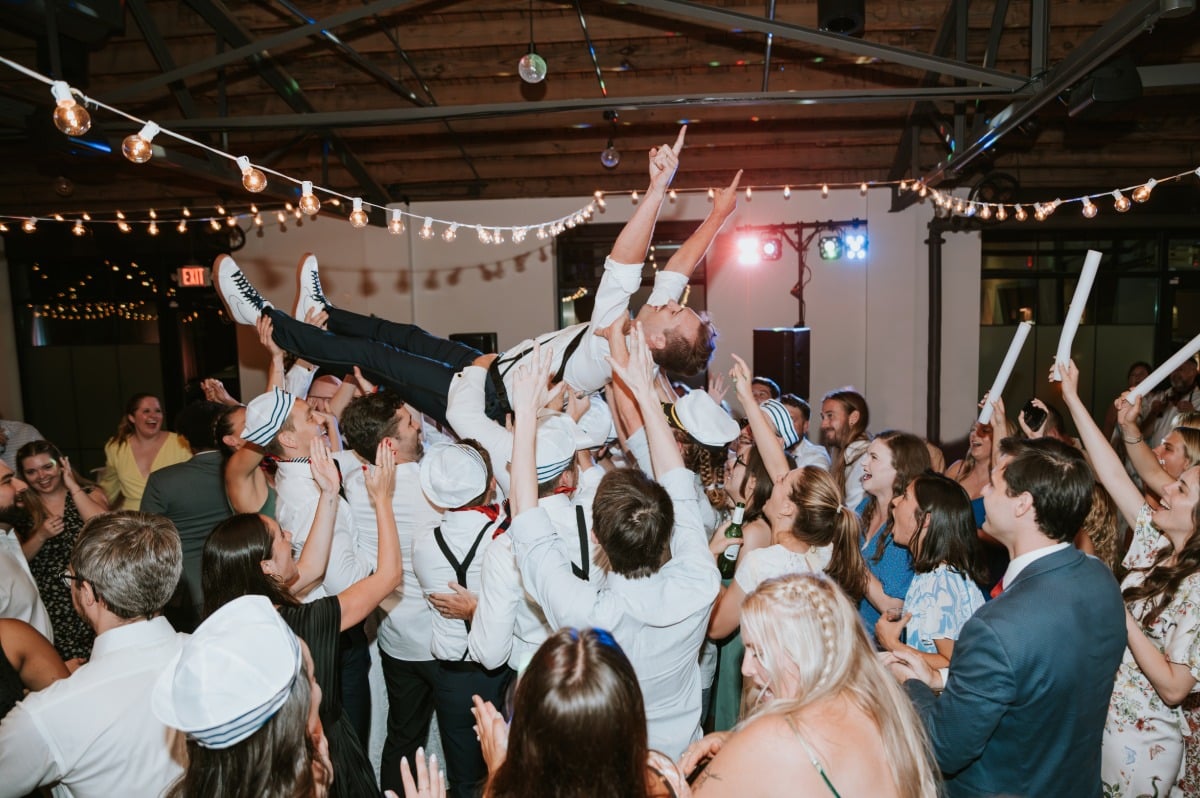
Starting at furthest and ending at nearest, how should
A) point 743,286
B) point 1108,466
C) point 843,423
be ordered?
point 743,286, point 843,423, point 1108,466

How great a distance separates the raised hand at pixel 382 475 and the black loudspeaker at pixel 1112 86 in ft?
Result: 12.2

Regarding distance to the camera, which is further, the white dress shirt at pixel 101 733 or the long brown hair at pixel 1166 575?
the long brown hair at pixel 1166 575

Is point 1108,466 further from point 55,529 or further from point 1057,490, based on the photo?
point 55,529

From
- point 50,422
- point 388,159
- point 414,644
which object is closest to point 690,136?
point 388,159

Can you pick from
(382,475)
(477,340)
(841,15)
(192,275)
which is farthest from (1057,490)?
(192,275)

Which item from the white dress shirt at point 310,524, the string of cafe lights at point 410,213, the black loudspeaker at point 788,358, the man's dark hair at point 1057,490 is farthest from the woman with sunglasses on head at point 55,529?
the black loudspeaker at point 788,358

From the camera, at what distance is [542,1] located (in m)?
5.39

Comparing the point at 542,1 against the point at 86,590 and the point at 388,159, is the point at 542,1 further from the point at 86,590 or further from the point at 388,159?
A: the point at 86,590

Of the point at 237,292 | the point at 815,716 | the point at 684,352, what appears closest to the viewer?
the point at 815,716

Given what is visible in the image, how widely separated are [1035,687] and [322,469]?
196cm

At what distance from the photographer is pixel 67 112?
184 centimetres

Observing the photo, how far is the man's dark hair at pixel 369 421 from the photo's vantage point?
8.48 feet

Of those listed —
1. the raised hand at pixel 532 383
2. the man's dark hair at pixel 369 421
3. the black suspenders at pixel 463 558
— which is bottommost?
the black suspenders at pixel 463 558

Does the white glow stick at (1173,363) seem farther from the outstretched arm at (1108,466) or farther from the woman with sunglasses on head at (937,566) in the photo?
the woman with sunglasses on head at (937,566)
